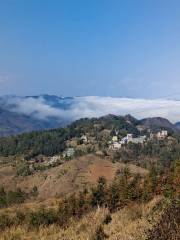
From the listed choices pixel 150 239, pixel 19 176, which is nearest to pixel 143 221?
pixel 150 239

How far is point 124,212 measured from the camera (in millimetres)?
14859

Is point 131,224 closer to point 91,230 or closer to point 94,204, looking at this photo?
point 91,230

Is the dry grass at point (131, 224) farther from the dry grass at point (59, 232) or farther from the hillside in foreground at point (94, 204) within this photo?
the dry grass at point (59, 232)

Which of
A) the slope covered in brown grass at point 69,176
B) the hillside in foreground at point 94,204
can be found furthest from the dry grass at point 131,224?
the slope covered in brown grass at point 69,176

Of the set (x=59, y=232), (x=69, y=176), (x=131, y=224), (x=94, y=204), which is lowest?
(x=69, y=176)

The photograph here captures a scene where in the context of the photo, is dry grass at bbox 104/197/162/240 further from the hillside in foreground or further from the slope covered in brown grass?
the slope covered in brown grass

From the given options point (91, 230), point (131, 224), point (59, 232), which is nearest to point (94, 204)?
point (131, 224)

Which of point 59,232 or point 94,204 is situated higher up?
point 59,232

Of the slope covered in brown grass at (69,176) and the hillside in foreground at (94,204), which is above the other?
the hillside in foreground at (94,204)

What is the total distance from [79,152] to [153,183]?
5602 inches

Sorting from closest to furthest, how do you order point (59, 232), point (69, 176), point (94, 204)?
point (59, 232) → point (94, 204) → point (69, 176)

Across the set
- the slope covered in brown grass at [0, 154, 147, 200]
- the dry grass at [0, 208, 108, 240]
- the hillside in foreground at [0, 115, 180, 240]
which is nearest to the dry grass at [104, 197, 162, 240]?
the hillside in foreground at [0, 115, 180, 240]

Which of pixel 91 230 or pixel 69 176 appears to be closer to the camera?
pixel 91 230

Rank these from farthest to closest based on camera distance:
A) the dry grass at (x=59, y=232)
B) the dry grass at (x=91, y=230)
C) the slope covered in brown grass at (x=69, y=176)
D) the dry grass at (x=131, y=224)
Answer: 1. the slope covered in brown grass at (x=69, y=176)
2. the dry grass at (x=59, y=232)
3. the dry grass at (x=91, y=230)
4. the dry grass at (x=131, y=224)
